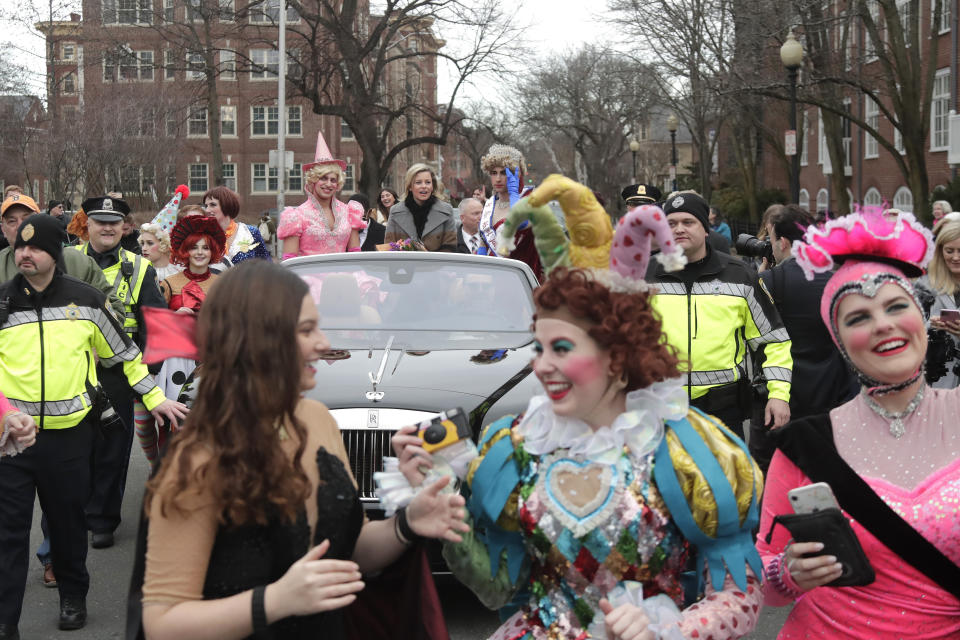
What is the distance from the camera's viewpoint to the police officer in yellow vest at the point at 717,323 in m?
5.56

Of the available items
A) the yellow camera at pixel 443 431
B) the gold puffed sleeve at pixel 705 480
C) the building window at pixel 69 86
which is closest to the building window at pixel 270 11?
the building window at pixel 69 86

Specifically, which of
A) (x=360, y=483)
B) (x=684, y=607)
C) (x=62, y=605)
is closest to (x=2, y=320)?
(x=62, y=605)

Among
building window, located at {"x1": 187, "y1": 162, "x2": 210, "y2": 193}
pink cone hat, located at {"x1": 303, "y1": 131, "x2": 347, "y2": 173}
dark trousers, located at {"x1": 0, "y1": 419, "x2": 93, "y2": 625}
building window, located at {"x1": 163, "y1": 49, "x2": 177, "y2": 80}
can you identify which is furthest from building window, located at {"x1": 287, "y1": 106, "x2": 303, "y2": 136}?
dark trousers, located at {"x1": 0, "y1": 419, "x2": 93, "y2": 625}

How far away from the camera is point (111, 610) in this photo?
606 cm

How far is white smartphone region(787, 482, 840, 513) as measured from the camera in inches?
105

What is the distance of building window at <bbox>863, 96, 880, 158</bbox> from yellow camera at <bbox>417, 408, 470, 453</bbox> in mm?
38586

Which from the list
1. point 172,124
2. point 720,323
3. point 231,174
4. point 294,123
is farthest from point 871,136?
point 231,174

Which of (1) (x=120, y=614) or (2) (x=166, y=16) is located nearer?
(1) (x=120, y=614)

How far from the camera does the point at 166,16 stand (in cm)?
4234

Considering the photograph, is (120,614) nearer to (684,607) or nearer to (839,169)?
(684,607)

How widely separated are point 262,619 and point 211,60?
39784mm

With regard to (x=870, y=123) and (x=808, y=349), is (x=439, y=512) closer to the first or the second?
(x=808, y=349)

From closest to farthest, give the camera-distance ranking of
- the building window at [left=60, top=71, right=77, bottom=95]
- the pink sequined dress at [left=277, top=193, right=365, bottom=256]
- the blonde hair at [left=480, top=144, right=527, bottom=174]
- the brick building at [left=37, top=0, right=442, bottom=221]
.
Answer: the pink sequined dress at [left=277, top=193, right=365, bottom=256]
the blonde hair at [left=480, top=144, right=527, bottom=174]
the brick building at [left=37, top=0, right=442, bottom=221]
the building window at [left=60, top=71, right=77, bottom=95]

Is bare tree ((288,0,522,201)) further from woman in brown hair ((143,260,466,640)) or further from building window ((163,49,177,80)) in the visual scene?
woman in brown hair ((143,260,466,640))
